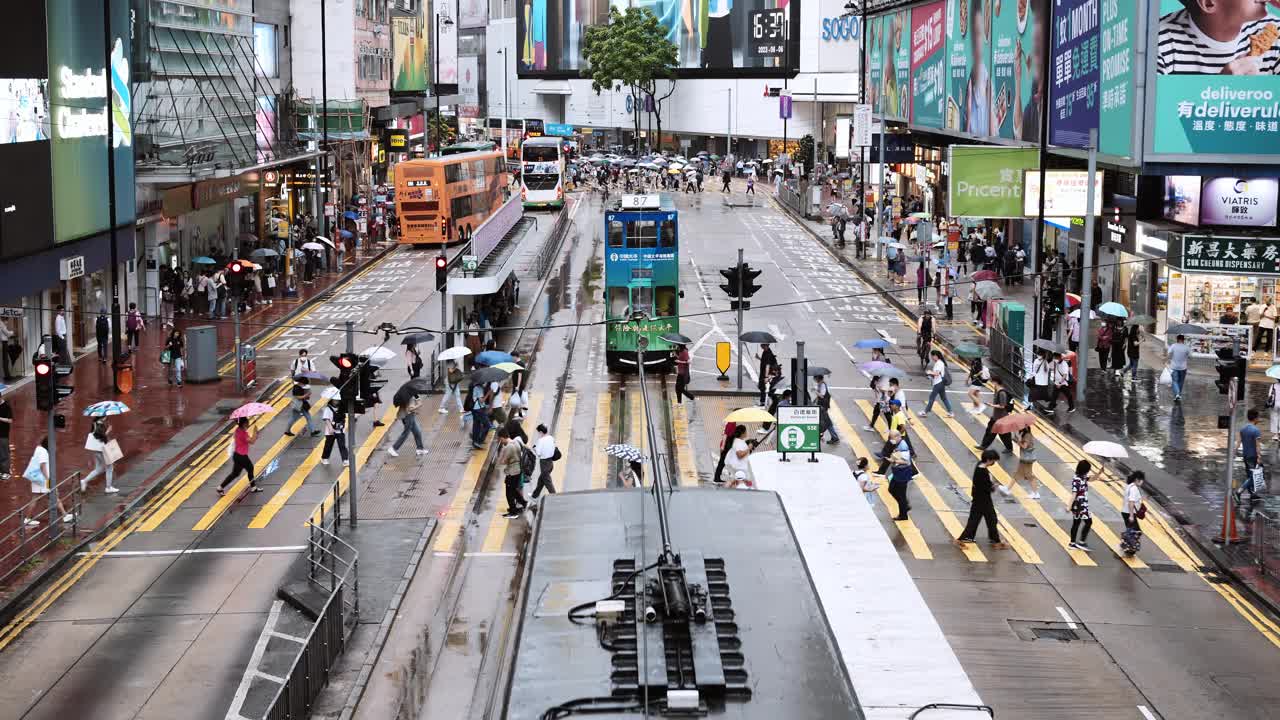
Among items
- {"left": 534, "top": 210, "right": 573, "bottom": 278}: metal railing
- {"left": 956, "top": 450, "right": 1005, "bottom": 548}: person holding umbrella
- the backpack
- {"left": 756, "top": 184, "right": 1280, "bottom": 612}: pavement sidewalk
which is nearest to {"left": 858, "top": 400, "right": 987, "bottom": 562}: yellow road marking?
{"left": 956, "top": 450, "right": 1005, "bottom": 548}: person holding umbrella

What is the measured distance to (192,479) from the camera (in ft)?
93.6

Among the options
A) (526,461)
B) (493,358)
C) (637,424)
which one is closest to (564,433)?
(637,424)

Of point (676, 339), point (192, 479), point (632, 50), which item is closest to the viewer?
point (192, 479)

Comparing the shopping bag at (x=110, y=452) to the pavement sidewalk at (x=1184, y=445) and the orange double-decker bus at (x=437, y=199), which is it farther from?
the orange double-decker bus at (x=437, y=199)

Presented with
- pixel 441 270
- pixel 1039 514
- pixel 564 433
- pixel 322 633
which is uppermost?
pixel 441 270

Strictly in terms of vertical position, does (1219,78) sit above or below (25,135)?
above

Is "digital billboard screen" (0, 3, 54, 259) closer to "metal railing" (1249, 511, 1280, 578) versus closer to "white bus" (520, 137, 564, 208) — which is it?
"metal railing" (1249, 511, 1280, 578)

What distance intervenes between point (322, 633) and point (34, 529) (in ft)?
28.8

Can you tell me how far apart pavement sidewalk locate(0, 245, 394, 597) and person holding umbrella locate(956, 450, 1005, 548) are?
1361 cm

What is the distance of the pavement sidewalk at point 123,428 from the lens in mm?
25234

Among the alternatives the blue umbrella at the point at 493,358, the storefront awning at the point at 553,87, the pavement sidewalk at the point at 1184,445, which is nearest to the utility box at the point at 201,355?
the blue umbrella at the point at 493,358

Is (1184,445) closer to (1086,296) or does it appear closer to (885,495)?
(1086,296)

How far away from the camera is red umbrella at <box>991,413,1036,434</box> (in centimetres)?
2753

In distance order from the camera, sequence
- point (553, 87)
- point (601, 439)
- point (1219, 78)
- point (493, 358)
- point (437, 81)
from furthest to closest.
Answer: point (553, 87) → point (437, 81) → point (1219, 78) → point (493, 358) → point (601, 439)
